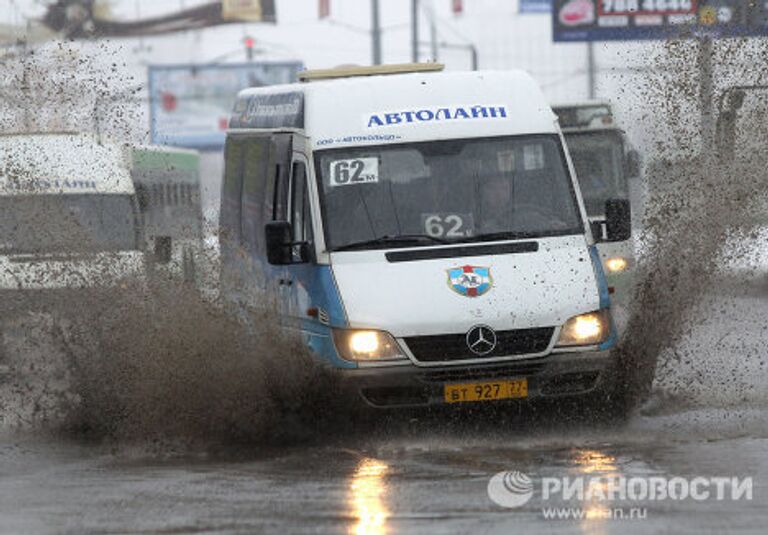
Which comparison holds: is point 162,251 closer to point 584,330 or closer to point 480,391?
point 480,391

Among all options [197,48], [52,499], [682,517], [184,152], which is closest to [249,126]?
[52,499]

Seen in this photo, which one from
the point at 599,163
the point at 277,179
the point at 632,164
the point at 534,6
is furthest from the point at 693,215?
the point at 534,6

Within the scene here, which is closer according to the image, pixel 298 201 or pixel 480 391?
pixel 480 391

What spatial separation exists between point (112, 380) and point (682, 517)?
571cm

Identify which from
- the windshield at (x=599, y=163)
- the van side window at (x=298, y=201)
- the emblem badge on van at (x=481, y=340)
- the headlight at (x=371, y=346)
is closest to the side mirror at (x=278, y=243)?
the van side window at (x=298, y=201)

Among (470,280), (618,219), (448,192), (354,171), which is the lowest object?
(470,280)

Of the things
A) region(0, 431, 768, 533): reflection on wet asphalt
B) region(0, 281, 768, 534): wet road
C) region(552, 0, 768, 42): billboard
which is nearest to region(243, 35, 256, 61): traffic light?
region(552, 0, 768, 42): billboard

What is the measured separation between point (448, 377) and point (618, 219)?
1.92 meters

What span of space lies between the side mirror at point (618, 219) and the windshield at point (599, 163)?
8599mm

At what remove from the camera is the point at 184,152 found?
112 feet

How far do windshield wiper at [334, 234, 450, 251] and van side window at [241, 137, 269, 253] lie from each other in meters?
2.03

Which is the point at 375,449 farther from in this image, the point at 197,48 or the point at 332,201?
the point at 197,48

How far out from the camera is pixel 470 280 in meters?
13.2

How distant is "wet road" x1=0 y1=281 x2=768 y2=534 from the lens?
32.2 feet
